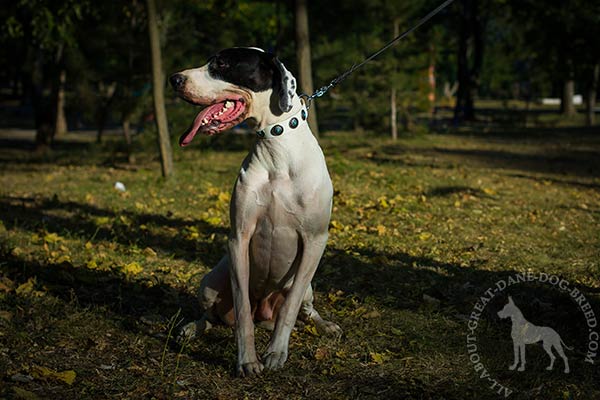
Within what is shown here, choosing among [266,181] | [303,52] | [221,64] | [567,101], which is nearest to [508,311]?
[266,181]

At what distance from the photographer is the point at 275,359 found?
3.82 m

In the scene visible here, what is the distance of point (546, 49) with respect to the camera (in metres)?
22.9

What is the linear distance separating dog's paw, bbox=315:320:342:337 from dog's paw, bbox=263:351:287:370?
1.96 ft

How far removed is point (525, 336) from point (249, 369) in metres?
1.84

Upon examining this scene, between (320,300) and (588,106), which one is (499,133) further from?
(320,300)

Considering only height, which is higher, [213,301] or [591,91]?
[591,91]

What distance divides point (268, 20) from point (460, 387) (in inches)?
1164

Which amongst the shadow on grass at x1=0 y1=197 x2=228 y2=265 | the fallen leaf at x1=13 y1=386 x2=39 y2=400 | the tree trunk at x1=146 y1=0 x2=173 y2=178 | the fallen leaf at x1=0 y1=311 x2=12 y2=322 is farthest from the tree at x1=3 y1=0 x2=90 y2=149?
the fallen leaf at x1=13 y1=386 x2=39 y2=400

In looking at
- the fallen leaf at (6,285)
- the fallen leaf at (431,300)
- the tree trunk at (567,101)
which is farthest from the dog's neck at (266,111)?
the tree trunk at (567,101)

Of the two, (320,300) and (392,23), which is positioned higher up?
(392,23)

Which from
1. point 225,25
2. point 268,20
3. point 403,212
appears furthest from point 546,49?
point 403,212

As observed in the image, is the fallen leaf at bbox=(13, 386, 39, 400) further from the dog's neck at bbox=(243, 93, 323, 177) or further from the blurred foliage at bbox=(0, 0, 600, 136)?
the blurred foliage at bbox=(0, 0, 600, 136)

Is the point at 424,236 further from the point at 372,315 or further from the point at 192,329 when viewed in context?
the point at 192,329

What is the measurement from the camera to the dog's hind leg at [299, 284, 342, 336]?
14.4ft
